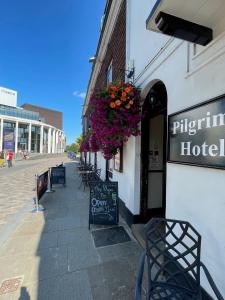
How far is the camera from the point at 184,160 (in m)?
2.27

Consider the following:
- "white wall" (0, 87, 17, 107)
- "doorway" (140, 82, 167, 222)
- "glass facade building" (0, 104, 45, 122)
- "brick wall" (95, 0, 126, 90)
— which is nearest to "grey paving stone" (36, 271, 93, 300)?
"doorway" (140, 82, 167, 222)

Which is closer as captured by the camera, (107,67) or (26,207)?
(26,207)

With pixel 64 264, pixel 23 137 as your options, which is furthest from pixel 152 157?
pixel 23 137

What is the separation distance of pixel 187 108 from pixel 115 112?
1.36 m

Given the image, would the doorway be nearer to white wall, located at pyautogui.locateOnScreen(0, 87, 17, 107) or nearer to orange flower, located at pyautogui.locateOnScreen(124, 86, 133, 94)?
orange flower, located at pyautogui.locateOnScreen(124, 86, 133, 94)

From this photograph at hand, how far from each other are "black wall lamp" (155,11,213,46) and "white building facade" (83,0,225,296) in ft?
0.12

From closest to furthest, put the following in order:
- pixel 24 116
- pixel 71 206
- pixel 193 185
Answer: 1. pixel 193 185
2. pixel 71 206
3. pixel 24 116

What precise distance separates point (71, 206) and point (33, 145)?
179 ft

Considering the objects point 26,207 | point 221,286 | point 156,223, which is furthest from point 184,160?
point 26,207

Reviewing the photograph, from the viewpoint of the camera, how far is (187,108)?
2.22 meters

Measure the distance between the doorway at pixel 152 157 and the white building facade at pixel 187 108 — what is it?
0.02 m

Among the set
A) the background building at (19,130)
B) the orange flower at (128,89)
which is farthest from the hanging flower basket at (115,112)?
the background building at (19,130)

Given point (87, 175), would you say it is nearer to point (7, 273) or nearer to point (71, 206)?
point (71, 206)

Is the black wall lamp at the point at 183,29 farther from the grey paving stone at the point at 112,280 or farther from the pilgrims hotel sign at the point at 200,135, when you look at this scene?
the grey paving stone at the point at 112,280
